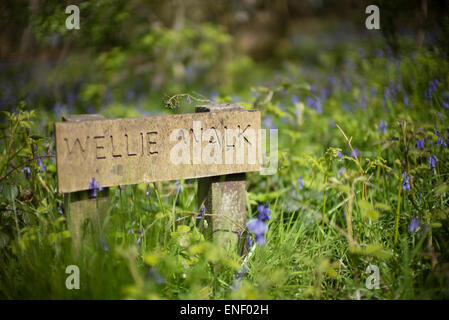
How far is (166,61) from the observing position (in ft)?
17.6

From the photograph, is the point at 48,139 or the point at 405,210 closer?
the point at 48,139

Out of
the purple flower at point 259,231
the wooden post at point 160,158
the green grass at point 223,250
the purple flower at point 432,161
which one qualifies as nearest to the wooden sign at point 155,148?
the wooden post at point 160,158

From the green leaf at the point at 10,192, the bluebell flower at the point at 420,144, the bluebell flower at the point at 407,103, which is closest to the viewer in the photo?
the green leaf at the point at 10,192

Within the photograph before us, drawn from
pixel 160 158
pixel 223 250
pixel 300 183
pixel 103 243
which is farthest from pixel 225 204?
pixel 300 183

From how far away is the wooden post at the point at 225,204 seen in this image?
1696mm

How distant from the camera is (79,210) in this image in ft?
4.91

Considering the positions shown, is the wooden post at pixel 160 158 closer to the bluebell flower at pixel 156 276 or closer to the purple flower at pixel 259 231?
the purple flower at pixel 259 231

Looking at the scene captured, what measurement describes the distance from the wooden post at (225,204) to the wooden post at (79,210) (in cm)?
44

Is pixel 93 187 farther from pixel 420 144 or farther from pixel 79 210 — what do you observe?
pixel 420 144

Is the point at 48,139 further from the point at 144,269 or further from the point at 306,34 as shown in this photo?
the point at 306,34

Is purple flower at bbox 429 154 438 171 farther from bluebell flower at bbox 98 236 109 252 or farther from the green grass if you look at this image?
bluebell flower at bbox 98 236 109 252

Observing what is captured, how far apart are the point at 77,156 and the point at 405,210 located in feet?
4.92

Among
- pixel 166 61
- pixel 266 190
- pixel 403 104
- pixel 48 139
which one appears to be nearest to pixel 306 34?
pixel 166 61

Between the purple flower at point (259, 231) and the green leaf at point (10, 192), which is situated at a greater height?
the green leaf at point (10, 192)
